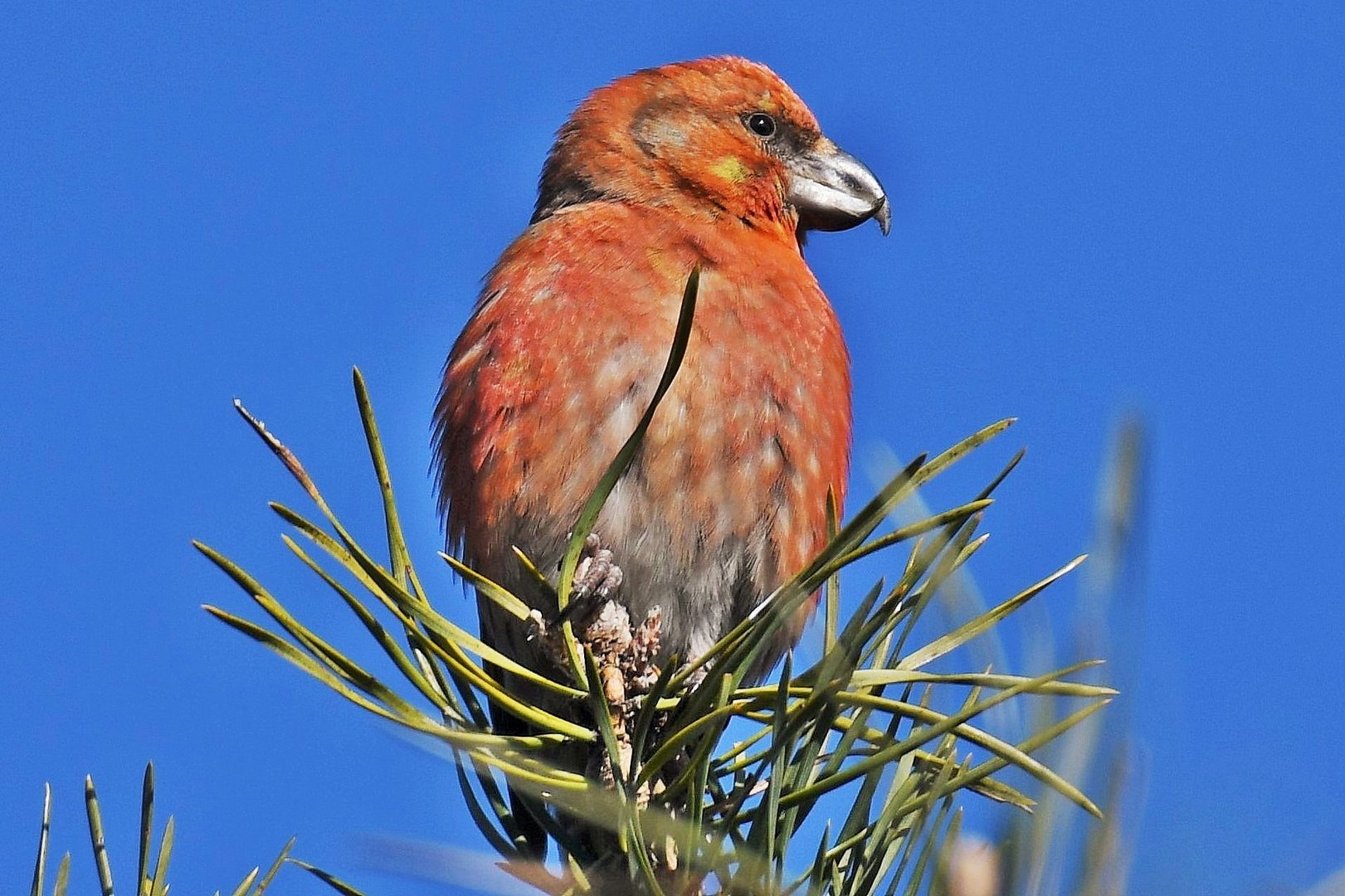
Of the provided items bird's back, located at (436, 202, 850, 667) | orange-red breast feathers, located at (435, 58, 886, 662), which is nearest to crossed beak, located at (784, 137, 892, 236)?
orange-red breast feathers, located at (435, 58, 886, 662)

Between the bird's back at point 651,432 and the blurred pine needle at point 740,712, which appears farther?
the bird's back at point 651,432

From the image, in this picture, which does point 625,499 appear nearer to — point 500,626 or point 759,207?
point 500,626

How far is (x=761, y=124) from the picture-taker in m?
4.12

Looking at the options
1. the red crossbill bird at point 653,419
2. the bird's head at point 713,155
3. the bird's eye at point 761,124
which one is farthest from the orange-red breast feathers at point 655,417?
the bird's eye at point 761,124

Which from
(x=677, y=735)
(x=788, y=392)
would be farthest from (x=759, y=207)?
(x=677, y=735)

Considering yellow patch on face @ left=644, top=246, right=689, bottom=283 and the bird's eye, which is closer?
yellow patch on face @ left=644, top=246, right=689, bottom=283

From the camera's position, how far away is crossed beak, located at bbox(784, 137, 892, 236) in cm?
401

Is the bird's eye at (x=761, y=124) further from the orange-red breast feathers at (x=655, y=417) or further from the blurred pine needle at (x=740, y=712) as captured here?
the blurred pine needle at (x=740, y=712)

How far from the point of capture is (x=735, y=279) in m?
3.29

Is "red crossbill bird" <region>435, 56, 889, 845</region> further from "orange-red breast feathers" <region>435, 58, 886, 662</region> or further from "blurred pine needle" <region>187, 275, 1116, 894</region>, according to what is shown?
"blurred pine needle" <region>187, 275, 1116, 894</region>

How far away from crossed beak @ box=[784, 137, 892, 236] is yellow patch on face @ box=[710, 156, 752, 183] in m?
0.15

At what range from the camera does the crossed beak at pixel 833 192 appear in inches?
158

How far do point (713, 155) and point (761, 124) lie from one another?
273 mm

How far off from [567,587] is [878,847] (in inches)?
20.3
